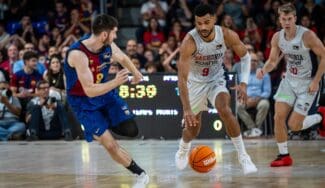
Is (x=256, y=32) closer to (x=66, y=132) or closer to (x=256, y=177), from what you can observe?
(x=66, y=132)

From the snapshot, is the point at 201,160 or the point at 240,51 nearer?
the point at 201,160

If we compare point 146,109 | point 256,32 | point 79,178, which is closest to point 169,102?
point 146,109

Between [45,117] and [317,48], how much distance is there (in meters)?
6.82

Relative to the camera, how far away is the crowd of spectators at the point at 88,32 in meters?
16.0

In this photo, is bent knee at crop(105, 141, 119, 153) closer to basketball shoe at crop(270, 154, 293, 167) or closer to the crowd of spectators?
basketball shoe at crop(270, 154, 293, 167)

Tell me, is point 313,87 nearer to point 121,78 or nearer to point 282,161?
point 282,161

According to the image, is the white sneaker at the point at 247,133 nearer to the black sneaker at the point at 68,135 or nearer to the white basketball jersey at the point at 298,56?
the black sneaker at the point at 68,135

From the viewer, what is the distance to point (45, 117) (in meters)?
15.5

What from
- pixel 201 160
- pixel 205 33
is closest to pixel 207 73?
pixel 205 33

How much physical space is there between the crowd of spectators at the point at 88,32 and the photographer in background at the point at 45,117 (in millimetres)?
72

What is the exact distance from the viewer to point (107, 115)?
911 centimetres

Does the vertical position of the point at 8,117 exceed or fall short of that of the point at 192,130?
it falls short

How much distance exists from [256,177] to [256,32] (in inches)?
314

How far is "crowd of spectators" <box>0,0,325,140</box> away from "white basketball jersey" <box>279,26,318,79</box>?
4.65 m
